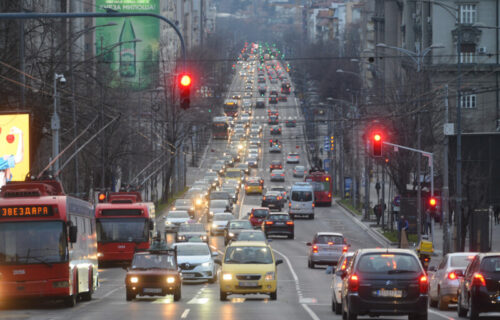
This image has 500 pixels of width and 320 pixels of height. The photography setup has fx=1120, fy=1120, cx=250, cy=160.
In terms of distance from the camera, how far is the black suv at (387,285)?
68.2ft

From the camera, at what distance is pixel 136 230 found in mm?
47156

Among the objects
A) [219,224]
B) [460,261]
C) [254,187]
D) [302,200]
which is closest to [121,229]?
[219,224]

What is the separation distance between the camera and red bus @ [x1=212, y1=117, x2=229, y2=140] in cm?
14612

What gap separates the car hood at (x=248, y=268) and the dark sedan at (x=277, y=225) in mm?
32761

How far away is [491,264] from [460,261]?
5.03 metres

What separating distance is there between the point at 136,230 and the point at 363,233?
25.0 metres

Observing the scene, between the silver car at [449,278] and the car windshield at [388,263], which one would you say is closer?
the car windshield at [388,263]

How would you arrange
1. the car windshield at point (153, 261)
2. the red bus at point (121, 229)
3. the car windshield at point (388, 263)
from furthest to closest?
the red bus at point (121, 229) < the car windshield at point (153, 261) < the car windshield at point (388, 263)

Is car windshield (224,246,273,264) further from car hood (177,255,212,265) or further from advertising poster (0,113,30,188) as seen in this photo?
advertising poster (0,113,30,188)

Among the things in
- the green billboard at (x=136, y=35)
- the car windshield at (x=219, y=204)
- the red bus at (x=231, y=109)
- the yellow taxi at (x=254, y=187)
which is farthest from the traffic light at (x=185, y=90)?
the red bus at (x=231, y=109)

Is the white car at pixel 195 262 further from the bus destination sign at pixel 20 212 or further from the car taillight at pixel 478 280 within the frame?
the car taillight at pixel 478 280

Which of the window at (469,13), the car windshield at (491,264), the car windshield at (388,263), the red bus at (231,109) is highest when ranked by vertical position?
the window at (469,13)

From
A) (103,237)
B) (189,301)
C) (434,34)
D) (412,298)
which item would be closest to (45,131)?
(103,237)

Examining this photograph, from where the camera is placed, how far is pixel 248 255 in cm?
3095
